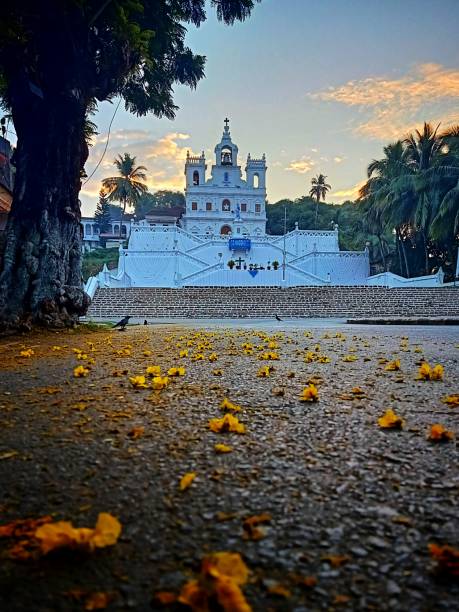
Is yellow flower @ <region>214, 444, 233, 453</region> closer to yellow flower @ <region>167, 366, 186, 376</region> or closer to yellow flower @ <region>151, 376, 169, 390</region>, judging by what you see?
yellow flower @ <region>151, 376, 169, 390</region>

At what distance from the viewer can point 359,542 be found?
39.5 inches

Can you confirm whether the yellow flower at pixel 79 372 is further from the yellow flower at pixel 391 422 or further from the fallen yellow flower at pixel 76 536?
the fallen yellow flower at pixel 76 536

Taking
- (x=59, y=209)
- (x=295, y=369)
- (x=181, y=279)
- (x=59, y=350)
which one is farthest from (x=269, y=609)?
(x=181, y=279)

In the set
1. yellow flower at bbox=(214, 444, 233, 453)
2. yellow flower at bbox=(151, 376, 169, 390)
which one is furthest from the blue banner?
yellow flower at bbox=(214, 444, 233, 453)

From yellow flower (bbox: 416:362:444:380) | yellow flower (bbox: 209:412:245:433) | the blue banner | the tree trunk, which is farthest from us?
the blue banner

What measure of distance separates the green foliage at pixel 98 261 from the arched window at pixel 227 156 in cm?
1813

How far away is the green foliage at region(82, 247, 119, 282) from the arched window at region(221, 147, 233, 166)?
18131 mm

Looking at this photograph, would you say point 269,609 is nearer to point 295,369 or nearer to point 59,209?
point 295,369

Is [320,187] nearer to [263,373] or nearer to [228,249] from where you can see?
[228,249]

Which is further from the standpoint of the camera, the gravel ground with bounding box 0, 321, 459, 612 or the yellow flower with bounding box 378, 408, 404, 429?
the yellow flower with bounding box 378, 408, 404, 429

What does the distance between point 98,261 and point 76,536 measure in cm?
4908

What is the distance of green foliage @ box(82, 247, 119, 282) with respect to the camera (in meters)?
43.7

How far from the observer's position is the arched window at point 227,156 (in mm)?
55656

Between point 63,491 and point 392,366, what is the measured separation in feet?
9.44
